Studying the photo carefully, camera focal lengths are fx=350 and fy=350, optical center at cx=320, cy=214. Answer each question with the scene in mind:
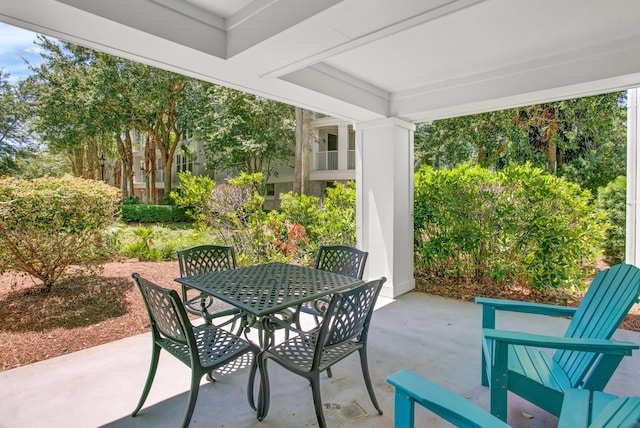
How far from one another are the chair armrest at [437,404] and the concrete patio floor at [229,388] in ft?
3.10

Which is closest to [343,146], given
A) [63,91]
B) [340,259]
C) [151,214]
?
[151,214]

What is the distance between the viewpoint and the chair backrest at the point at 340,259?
11.6 ft

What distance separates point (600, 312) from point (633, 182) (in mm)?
3168

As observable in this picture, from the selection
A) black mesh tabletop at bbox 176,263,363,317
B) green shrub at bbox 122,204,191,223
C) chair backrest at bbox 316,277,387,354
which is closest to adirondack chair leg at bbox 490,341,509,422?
chair backrest at bbox 316,277,387,354

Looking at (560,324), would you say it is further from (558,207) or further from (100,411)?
(100,411)

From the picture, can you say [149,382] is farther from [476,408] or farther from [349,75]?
[349,75]

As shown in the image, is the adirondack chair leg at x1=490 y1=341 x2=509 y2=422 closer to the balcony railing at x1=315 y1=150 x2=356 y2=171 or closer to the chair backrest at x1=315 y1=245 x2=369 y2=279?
the chair backrest at x1=315 y1=245 x2=369 y2=279

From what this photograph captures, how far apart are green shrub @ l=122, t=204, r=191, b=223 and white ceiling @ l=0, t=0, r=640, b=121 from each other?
38.1 feet

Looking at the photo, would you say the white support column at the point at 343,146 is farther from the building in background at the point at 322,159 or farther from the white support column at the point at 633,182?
the white support column at the point at 633,182

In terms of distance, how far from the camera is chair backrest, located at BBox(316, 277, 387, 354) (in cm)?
208

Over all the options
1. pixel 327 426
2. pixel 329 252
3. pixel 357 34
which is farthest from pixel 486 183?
pixel 327 426

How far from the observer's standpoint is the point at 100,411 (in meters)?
2.47

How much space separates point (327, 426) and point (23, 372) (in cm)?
272

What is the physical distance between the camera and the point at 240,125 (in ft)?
46.6
